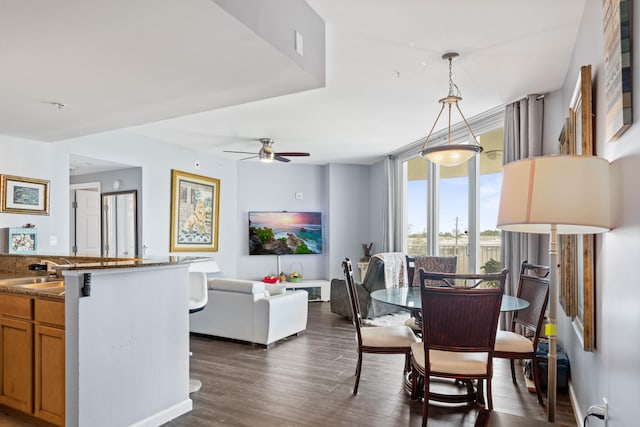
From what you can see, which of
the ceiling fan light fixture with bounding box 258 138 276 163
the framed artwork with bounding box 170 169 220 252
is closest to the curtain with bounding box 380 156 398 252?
the ceiling fan light fixture with bounding box 258 138 276 163

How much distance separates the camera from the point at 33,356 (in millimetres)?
2617

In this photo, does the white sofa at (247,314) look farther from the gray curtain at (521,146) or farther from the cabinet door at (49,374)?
the gray curtain at (521,146)

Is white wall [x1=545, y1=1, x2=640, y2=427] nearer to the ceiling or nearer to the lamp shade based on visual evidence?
the lamp shade

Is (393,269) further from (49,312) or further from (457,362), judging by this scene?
(49,312)

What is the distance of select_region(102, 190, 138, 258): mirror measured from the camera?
19.7 ft

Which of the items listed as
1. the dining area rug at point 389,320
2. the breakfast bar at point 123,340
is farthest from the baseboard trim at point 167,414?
the dining area rug at point 389,320

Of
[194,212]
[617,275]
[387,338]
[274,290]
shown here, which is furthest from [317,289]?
[617,275]

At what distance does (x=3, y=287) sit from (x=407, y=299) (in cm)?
288

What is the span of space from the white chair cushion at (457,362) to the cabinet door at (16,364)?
252 cm

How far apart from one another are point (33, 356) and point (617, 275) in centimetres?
324

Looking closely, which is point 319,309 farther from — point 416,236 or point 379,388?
point 379,388

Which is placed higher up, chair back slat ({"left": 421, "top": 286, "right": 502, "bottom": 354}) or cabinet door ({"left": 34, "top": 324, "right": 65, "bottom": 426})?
chair back slat ({"left": 421, "top": 286, "right": 502, "bottom": 354})

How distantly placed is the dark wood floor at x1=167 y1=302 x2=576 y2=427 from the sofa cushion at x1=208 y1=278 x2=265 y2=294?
23.8 inches

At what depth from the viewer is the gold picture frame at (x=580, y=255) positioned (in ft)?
6.98
